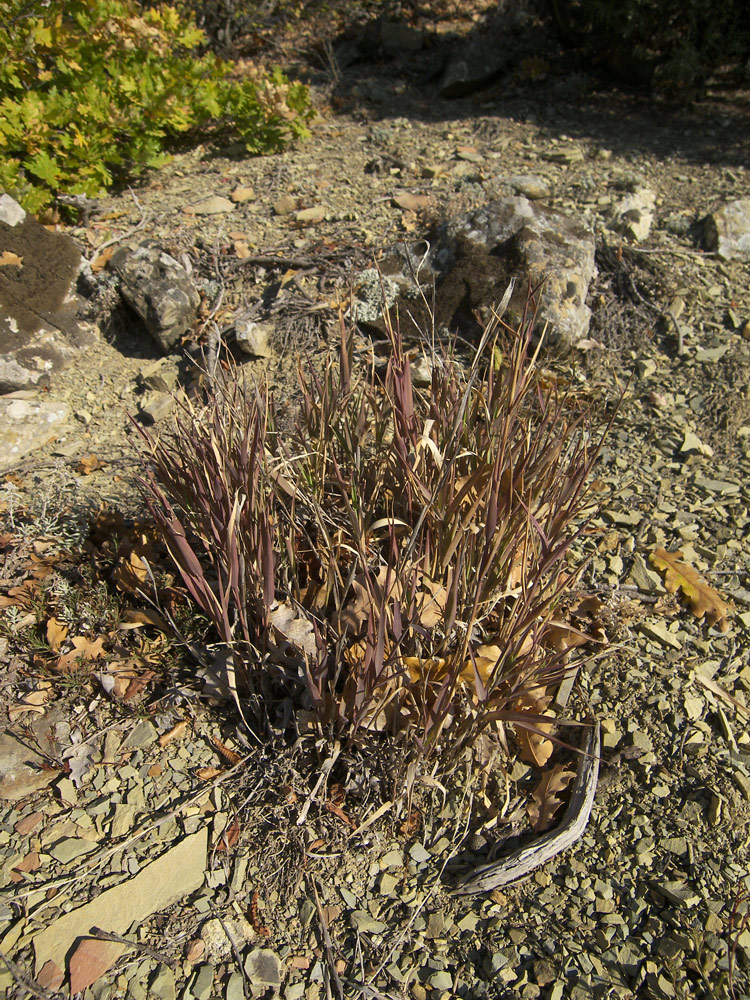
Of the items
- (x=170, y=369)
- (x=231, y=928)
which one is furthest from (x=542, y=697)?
(x=170, y=369)

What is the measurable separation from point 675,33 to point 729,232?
184 cm

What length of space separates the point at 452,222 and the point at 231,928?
3008 millimetres

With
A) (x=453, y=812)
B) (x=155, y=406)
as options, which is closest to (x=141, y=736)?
(x=453, y=812)

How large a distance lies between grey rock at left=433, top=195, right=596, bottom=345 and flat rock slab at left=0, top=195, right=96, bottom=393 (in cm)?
178

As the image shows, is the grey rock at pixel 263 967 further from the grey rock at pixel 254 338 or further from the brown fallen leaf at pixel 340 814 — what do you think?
the grey rock at pixel 254 338

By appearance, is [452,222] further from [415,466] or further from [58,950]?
[58,950]

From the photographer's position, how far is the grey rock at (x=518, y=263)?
2977mm

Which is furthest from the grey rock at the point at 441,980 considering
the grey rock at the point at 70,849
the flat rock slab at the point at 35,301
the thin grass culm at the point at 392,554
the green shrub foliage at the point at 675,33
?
the green shrub foliage at the point at 675,33

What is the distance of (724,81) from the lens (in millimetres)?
4902

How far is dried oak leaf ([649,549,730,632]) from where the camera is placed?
83.3 inches

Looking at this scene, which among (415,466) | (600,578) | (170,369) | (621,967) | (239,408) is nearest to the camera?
(621,967)

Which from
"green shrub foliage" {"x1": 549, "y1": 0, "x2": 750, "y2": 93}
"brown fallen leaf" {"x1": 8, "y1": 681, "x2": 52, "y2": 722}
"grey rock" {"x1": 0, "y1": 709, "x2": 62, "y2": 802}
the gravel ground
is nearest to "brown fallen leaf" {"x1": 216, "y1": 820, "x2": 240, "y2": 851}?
the gravel ground

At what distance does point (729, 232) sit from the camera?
3492 millimetres

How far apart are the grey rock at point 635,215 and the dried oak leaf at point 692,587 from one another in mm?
1948
